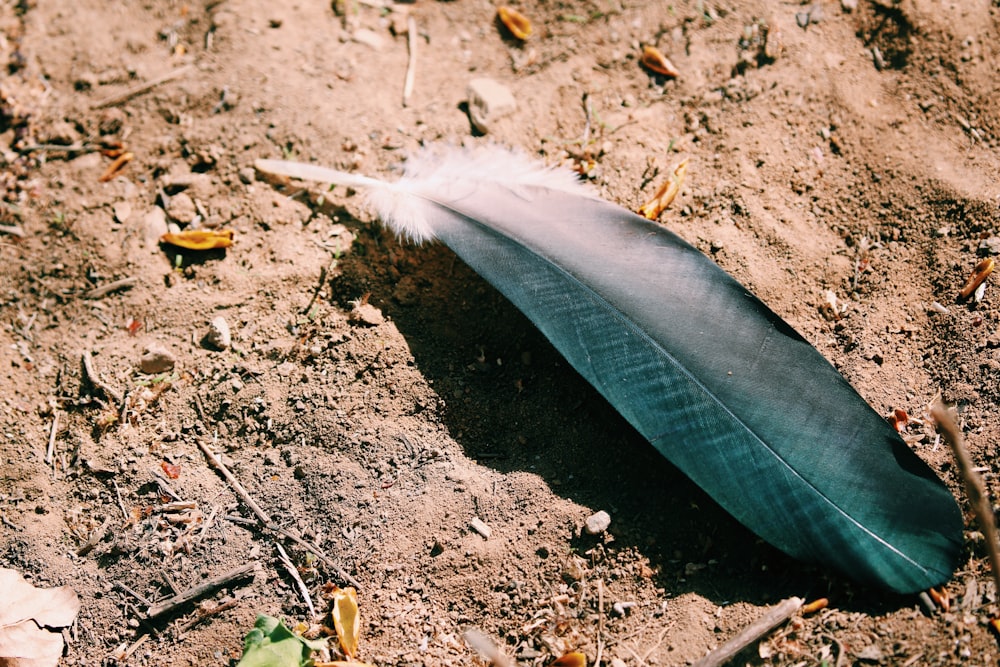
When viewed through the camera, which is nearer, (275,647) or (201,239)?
(275,647)

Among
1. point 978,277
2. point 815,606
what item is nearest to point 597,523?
point 815,606

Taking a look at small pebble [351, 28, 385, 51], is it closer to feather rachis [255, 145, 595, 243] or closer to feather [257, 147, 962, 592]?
feather rachis [255, 145, 595, 243]

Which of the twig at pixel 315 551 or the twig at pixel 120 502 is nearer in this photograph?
the twig at pixel 315 551

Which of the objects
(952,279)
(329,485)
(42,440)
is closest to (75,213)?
(42,440)

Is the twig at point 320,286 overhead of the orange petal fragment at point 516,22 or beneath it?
beneath

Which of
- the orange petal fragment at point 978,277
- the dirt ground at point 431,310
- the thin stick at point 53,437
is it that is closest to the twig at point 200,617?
the dirt ground at point 431,310

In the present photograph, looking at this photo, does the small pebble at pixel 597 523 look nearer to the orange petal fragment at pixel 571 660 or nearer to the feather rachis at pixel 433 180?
the orange petal fragment at pixel 571 660

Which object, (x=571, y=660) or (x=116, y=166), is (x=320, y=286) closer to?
(x=116, y=166)
